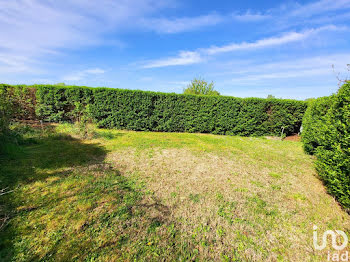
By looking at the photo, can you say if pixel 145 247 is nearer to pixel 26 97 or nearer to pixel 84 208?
pixel 84 208

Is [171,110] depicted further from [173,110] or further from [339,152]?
[339,152]

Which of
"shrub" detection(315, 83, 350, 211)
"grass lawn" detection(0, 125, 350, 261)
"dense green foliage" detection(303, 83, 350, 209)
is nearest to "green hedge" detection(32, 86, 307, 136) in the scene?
"grass lawn" detection(0, 125, 350, 261)

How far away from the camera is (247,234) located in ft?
8.20

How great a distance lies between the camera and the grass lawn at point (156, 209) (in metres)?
2.14

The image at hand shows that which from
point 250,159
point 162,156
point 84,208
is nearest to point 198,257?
point 84,208

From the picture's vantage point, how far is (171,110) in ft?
35.1

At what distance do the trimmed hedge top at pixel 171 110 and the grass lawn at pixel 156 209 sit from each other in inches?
Result: 206

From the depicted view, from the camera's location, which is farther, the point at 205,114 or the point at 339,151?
the point at 205,114

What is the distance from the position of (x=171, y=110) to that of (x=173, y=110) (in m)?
0.14

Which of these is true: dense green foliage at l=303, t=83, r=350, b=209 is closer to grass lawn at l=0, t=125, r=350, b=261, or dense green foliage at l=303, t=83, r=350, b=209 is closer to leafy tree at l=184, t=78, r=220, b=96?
grass lawn at l=0, t=125, r=350, b=261

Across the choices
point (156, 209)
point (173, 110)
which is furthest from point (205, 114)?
point (156, 209)

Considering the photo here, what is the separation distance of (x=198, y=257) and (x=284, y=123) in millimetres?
12084

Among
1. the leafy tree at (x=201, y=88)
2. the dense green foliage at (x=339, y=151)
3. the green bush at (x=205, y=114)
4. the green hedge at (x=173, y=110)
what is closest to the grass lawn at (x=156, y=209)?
the dense green foliage at (x=339, y=151)

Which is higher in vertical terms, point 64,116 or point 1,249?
Result: point 64,116
